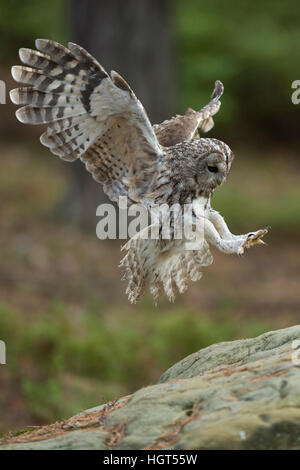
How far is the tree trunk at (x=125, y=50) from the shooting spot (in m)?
12.5

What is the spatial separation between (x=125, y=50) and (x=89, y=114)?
716 centimetres

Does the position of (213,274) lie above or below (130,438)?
above

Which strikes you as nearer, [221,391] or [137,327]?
[221,391]

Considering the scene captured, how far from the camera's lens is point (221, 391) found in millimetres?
4070

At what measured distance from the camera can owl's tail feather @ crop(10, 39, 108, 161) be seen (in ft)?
18.1

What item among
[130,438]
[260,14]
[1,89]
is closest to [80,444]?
[130,438]

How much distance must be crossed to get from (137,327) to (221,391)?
6.01 m

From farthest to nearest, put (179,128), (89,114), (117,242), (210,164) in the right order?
1. (117,242)
2. (179,128)
3. (210,164)
4. (89,114)

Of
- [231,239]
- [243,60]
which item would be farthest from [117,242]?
[231,239]

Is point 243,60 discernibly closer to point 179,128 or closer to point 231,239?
point 179,128

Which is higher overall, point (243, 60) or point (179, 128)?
point (243, 60)

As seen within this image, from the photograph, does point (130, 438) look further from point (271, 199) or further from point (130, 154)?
point (271, 199)

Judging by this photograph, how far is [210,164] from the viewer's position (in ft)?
19.3

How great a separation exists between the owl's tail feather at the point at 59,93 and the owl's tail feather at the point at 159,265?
77 cm
